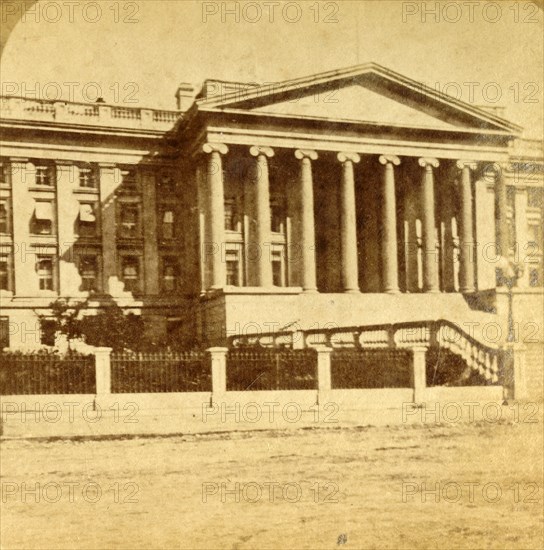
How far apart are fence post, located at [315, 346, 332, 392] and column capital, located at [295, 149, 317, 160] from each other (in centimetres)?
1230

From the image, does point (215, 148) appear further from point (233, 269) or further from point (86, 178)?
point (233, 269)

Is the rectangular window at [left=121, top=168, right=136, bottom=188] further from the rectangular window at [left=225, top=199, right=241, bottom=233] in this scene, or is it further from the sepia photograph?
the rectangular window at [left=225, top=199, right=241, bottom=233]

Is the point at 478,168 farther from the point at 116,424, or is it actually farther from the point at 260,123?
the point at 116,424

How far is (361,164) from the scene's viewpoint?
2795 centimetres

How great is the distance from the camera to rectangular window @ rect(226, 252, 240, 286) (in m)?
26.0

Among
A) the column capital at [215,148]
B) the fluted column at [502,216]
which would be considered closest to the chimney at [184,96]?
the column capital at [215,148]

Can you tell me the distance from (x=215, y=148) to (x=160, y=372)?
1215cm

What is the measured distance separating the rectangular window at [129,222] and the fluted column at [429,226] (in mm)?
10155

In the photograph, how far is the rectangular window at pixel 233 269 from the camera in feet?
85.5

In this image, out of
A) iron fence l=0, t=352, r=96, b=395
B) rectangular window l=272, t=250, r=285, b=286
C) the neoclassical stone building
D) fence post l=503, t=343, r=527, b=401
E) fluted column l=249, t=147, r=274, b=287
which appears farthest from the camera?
rectangular window l=272, t=250, r=285, b=286

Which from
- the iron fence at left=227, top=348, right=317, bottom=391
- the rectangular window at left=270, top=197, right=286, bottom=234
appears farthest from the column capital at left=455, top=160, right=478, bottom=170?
the iron fence at left=227, top=348, right=317, bottom=391

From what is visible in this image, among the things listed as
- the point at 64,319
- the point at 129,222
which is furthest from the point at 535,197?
the point at 129,222

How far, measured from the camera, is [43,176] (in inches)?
889

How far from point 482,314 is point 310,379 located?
12.7 feet
